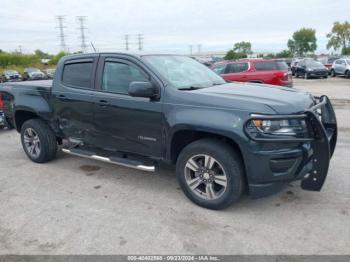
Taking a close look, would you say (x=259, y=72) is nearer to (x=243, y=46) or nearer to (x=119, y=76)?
(x=119, y=76)

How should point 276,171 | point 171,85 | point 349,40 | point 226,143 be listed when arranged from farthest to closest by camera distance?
point 349,40
point 171,85
point 226,143
point 276,171

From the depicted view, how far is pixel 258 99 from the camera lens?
12.1 ft

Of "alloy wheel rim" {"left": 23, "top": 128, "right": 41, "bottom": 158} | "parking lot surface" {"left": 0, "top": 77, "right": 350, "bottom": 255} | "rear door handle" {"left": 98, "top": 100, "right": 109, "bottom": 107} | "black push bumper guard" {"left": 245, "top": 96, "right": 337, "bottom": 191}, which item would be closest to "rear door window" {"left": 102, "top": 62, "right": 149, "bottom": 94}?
"rear door handle" {"left": 98, "top": 100, "right": 109, "bottom": 107}

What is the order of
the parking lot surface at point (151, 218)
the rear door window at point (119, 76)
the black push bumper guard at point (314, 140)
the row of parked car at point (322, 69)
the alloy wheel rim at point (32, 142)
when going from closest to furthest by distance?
the parking lot surface at point (151, 218)
the black push bumper guard at point (314, 140)
the rear door window at point (119, 76)
the alloy wheel rim at point (32, 142)
the row of parked car at point (322, 69)

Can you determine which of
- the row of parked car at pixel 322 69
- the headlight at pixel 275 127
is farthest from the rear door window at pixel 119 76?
the row of parked car at pixel 322 69

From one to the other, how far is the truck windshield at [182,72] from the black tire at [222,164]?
79cm

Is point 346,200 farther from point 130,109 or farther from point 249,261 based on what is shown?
point 130,109

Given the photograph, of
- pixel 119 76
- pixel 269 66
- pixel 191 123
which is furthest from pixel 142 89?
pixel 269 66

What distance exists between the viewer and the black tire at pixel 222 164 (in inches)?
145

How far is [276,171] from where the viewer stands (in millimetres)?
3533

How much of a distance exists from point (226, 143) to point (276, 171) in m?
0.62

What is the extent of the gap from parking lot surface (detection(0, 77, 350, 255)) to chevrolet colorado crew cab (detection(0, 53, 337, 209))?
0.33 meters

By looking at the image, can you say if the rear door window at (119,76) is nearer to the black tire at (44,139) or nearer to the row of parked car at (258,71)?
the black tire at (44,139)

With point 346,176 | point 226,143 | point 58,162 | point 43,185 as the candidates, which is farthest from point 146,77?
point 346,176
